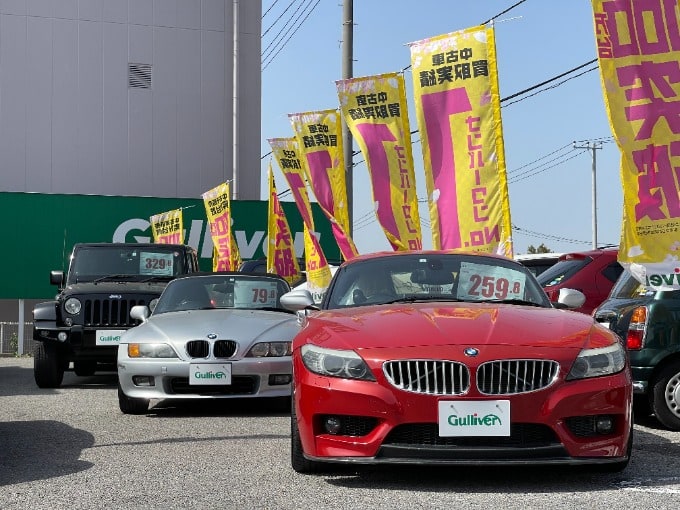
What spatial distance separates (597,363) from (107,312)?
8.59 m

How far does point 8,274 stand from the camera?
88.5ft

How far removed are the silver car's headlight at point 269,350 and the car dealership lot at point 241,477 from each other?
34.1 inches

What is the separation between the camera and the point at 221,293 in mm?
12031

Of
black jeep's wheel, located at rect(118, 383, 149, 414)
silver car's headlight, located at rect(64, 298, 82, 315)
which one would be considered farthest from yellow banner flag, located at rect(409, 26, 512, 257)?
silver car's headlight, located at rect(64, 298, 82, 315)

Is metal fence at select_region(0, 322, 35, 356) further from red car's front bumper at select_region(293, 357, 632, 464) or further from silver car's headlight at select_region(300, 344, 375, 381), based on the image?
red car's front bumper at select_region(293, 357, 632, 464)

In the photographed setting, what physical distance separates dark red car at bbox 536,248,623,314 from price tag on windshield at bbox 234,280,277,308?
3741mm

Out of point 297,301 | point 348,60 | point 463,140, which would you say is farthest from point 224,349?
point 348,60

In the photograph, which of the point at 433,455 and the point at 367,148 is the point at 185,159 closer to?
the point at 367,148

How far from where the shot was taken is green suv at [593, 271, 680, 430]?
8.85m

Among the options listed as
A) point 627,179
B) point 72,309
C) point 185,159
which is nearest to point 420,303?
point 627,179

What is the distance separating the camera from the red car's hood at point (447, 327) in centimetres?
634

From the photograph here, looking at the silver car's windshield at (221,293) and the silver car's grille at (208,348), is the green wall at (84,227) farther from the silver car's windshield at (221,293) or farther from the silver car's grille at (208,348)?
the silver car's grille at (208,348)

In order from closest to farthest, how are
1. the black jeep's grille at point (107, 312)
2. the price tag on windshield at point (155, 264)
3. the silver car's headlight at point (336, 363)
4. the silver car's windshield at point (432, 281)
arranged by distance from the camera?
1. the silver car's headlight at point (336, 363)
2. the silver car's windshield at point (432, 281)
3. the black jeep's grille at point (107, 312)
4. the price tag on windshield at point (155, 264)

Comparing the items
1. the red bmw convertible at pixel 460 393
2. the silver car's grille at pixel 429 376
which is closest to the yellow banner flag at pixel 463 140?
the red bmw convertible at pixel 460 393
